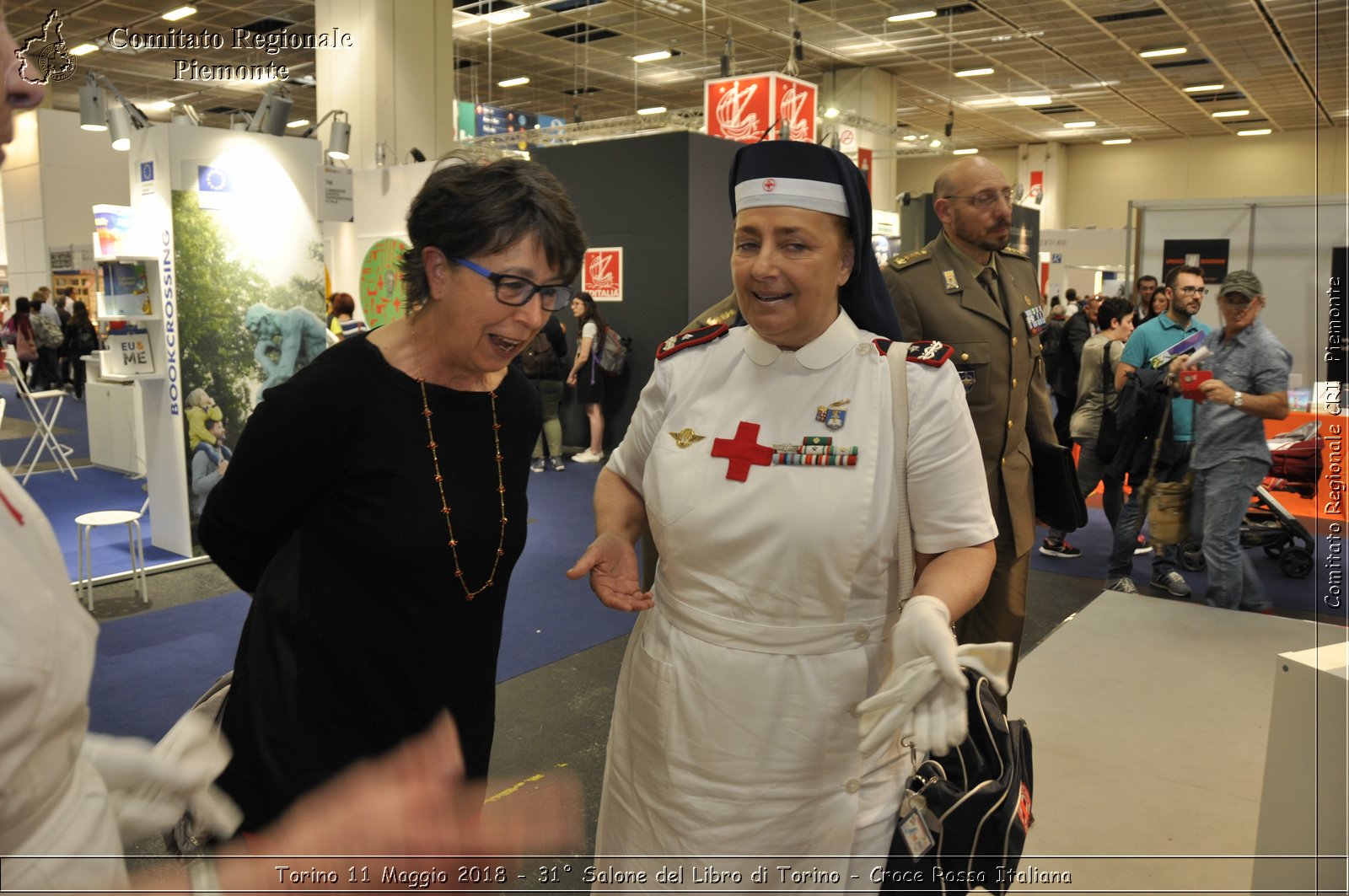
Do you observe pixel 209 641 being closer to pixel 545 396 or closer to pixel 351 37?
pixel 545 396

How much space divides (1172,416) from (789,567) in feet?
16.0

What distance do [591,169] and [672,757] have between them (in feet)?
29.0

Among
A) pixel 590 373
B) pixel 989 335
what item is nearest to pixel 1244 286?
pixel 989 335

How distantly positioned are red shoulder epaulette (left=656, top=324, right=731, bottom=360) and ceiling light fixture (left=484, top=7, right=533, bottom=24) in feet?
42.3

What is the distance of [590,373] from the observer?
386 inches

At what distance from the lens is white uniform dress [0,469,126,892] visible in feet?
2.24

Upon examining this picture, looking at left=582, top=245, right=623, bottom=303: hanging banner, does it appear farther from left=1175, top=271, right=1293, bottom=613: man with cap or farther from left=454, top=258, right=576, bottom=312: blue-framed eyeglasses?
left=454, top=258, right=576, bottom=312: blue-framed eyeglasses

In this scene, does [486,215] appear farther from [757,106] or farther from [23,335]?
[23,335]

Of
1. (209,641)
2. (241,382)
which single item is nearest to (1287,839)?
(209,641)

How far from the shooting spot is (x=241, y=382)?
6.47 metres

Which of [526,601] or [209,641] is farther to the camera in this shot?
[526,601]

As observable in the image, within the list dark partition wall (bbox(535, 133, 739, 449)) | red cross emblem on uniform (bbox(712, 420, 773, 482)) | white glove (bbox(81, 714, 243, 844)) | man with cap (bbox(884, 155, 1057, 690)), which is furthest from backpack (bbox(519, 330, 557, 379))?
white glove (bbox(81, 714, 243, 844))

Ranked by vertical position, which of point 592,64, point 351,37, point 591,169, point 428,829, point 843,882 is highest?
point 592,64

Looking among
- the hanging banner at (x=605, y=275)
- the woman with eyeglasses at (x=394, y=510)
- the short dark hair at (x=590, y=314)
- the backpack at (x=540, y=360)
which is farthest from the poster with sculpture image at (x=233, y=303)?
the woman with eyeglasses at (x=394, y=510)
